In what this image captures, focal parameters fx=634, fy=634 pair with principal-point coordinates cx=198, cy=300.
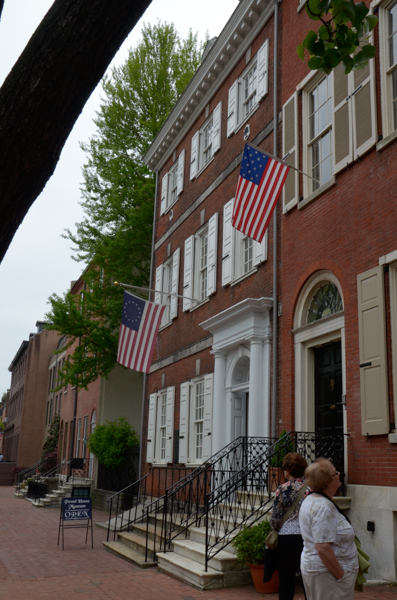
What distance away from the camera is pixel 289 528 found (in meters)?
5.61

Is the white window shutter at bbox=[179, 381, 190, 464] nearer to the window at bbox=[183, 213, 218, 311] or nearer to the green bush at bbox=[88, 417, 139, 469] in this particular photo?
the window at bbox=[183, 213, 218, 311]

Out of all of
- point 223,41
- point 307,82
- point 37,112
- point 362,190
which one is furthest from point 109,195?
point 37,112

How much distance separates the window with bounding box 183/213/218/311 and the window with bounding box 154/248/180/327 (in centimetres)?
73

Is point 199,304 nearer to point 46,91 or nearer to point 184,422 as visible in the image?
point 184,422

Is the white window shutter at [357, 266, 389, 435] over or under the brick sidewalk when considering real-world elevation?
over

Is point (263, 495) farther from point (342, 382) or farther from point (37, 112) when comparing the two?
point (37, 112)

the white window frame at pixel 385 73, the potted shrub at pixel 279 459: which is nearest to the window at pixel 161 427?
the potted shrub at pixel 279 459

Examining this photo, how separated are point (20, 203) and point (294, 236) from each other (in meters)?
9.37

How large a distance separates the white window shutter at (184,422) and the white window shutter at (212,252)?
8.64 feet

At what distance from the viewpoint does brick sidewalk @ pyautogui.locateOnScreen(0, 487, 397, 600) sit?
8.29 meters

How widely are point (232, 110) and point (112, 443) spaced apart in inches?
459

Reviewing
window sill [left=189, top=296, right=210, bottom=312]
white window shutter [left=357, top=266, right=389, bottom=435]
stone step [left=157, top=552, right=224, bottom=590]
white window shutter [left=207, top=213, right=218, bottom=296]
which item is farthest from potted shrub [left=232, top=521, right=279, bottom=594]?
window sill [left=189, top=296, right=210, bottom=312]

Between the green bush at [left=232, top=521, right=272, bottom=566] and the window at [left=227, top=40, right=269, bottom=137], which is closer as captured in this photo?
the green bush at [left=232, top=521, right=272, bottom=566]

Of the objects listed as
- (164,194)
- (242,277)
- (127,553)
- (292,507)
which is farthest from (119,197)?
(292,507)
